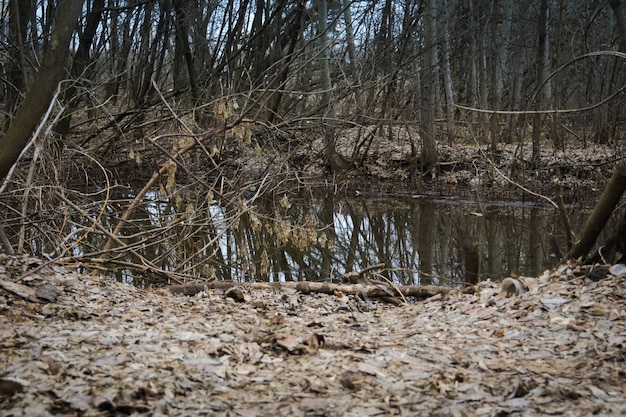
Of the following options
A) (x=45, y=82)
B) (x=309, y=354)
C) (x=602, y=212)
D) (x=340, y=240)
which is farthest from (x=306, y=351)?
(x=340, y=240)

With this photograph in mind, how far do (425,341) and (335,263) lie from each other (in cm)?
453

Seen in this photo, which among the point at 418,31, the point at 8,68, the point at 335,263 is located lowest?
the point at 335,263

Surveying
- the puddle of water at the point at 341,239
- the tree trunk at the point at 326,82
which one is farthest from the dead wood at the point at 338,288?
the tree trunk at the point at 326,82

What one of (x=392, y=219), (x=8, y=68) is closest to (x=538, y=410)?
(x=392, y=219)

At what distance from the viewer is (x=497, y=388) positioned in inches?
105

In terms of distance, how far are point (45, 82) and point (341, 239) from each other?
632 cm

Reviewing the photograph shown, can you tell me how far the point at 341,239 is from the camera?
9.44 m

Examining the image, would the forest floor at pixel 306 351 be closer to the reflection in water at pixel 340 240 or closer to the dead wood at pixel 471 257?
the dead wood at pixel 471 257

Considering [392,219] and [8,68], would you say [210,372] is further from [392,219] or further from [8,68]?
[8,68]

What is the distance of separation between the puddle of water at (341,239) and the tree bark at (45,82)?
1920mm

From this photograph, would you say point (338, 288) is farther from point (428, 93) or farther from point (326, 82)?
point (428, 93)

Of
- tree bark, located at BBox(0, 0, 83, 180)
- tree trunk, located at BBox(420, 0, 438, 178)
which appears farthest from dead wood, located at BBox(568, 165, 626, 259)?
tree trunk, located at BBox(420, 0, 438, 178)

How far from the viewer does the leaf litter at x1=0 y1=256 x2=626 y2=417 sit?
2.48 m

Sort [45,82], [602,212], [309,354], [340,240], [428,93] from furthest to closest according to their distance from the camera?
1. [428,93]
2. [340,240]
3. [602,212]
4. [45,82]
5. [309,354]
